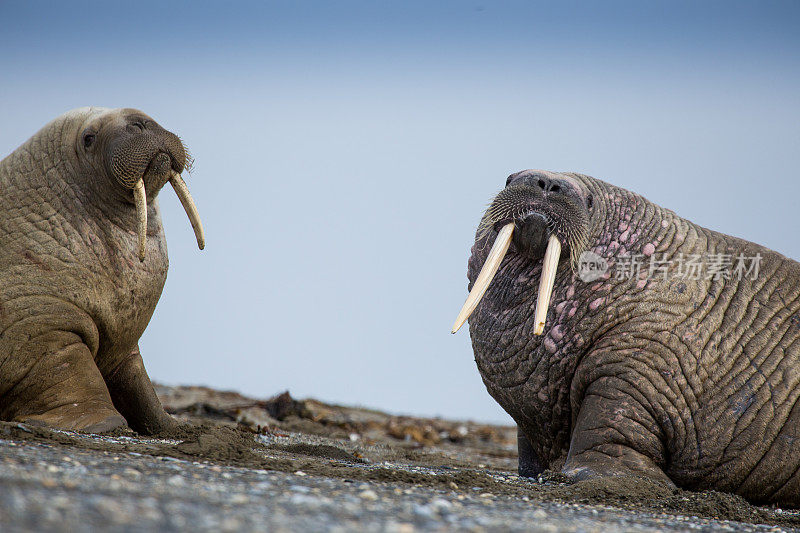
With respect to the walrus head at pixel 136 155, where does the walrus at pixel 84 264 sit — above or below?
below

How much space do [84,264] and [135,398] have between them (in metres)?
1.28

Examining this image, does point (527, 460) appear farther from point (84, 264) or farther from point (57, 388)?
point (84, 264)

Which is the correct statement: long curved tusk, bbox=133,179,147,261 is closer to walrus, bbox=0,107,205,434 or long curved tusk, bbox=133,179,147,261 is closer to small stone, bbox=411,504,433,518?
walrus, bbox=0,107,205,434

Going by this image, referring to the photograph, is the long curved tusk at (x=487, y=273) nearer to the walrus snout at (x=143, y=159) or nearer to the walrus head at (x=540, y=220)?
the walrus head at (x=540, y=220)

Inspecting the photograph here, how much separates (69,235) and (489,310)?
332 centimetres

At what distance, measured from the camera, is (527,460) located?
6418 millimetres

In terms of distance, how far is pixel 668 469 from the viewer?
549 centimetres

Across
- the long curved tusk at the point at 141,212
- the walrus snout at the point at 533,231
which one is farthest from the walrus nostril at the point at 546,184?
the long curved tusk at the point at 141,212

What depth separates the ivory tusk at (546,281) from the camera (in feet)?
16.9

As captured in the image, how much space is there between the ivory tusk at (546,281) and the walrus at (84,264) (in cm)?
299

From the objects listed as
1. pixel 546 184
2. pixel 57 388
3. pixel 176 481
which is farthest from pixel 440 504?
pixel 57 388

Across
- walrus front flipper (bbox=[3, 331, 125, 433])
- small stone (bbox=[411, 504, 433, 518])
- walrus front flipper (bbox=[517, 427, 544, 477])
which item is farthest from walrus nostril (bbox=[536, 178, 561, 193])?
walrus front flipper (bbox=[3, 331, 125, 433])

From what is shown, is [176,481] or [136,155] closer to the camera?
[176,481]

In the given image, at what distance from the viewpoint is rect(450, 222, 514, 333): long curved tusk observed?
5.15 meters
